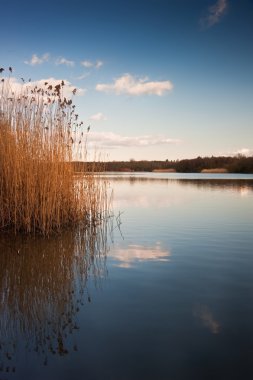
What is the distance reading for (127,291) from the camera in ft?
10.7

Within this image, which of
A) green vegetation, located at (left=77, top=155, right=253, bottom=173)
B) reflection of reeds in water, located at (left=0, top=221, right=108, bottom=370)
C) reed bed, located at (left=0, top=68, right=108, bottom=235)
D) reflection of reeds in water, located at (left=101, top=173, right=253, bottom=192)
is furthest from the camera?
green vegetation, located at (left=77, top=155, right=253, bottom=173)

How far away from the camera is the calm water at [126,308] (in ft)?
6.70

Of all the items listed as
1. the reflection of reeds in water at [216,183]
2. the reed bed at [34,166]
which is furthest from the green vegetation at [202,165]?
the reed bed at [34,166]

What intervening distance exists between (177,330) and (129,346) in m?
0.41

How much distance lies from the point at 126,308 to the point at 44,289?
2.85 feet

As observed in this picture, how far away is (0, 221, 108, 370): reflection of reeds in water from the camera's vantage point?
229 centimetres

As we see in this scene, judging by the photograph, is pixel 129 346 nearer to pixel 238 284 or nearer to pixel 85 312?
pixel 85 312

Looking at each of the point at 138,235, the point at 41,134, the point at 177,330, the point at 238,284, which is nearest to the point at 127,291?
the point at 177,330

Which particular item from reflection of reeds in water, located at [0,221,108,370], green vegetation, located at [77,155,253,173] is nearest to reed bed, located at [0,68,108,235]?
reflection of reeds in water, located at [0,221,108,370]

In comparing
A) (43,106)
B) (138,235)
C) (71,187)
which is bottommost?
(138,235)

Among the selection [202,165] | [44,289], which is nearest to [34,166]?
[44,289]

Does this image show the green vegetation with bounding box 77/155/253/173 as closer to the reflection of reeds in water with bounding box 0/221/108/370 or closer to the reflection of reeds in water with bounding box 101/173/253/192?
the reflection of reeds in water with bounding box 101/173/253/192

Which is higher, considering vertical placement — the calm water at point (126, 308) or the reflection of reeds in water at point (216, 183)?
the reflection of reeds in water at point (216, 183)

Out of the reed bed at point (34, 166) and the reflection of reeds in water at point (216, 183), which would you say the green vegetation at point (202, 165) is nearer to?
the reflection of reeds in water at point (216, 183)
